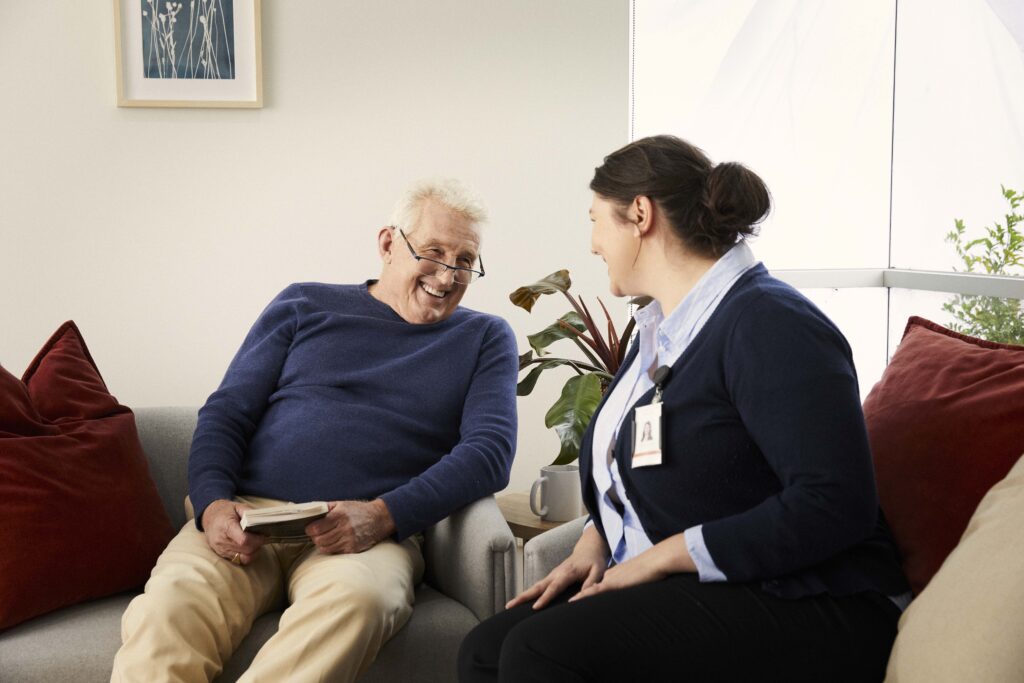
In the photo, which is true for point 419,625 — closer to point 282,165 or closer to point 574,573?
point 574,573

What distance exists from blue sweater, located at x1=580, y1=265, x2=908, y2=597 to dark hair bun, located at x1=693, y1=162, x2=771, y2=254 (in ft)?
0.29

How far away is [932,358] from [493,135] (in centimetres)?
189

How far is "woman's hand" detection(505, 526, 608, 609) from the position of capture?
1.81m

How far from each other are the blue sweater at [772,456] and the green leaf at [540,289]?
1.14 metres

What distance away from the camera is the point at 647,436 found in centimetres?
165

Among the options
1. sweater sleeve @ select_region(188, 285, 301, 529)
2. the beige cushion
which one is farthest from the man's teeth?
the beige cushion

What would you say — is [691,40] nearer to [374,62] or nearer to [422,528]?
[374,62]

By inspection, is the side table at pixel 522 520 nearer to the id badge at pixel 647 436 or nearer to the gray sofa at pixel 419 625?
the gray sofa at pixel 419 625

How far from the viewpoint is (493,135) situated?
134 inches

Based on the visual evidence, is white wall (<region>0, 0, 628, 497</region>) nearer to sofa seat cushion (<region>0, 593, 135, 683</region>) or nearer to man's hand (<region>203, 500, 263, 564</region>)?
man's hand (<region>203, 500, 263, 564</region>)

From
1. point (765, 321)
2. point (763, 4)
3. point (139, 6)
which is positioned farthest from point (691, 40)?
point (765, 321)

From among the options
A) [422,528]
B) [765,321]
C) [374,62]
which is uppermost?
[374,62]

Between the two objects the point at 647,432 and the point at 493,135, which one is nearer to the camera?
the point at 647,432

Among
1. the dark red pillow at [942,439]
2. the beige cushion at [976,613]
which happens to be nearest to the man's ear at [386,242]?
the dark red pillow at [942,439]
